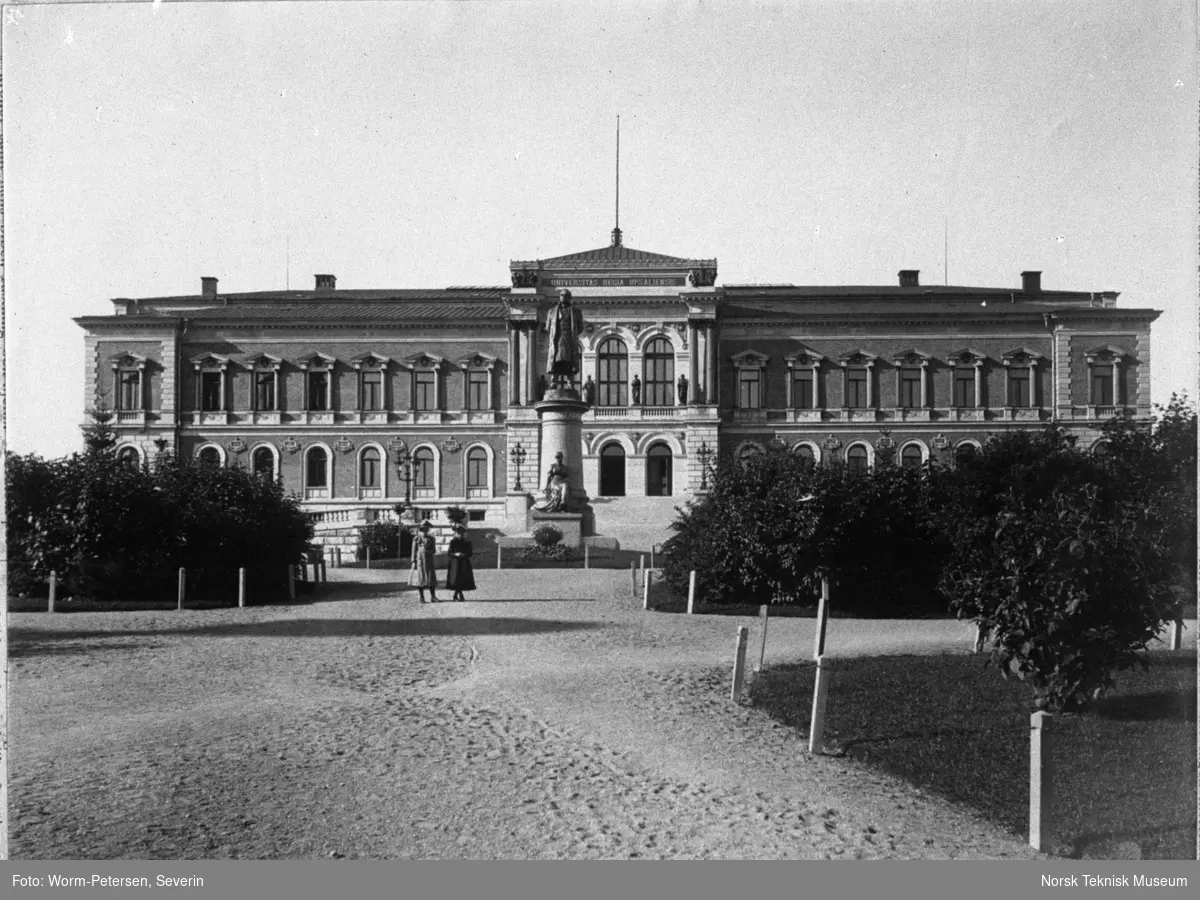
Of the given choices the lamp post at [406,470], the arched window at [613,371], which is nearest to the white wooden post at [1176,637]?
the lamp post at [406,470]

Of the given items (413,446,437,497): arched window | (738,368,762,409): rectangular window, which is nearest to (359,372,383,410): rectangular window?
(413,446,437,497): arched window

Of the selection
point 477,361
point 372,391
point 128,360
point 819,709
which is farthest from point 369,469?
point 819,709

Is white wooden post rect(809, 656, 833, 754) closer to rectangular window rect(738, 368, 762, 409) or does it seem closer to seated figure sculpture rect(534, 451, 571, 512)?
seated figure sculpture rect(534, 451, 571, 512)

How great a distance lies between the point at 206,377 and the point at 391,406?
961cm

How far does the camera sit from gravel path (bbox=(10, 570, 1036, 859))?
641cm

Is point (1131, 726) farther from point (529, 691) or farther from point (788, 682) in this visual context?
point (529, 691)

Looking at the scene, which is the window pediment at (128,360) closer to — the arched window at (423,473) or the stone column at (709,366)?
the arched window at (423,473)

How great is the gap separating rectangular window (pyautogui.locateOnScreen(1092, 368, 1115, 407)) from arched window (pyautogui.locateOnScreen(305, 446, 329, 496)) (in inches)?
1545

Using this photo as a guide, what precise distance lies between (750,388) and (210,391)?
28.4 metres

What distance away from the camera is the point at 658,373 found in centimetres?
→ 5662

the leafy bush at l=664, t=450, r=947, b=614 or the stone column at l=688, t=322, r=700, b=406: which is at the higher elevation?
the stone column at l=688, t=322, r=700, b=406

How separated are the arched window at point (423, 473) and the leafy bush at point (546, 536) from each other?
2533 centimetres

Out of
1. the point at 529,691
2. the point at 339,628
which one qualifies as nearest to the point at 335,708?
the point at 529,691

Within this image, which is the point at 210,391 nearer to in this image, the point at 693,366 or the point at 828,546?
the point at 693,366
